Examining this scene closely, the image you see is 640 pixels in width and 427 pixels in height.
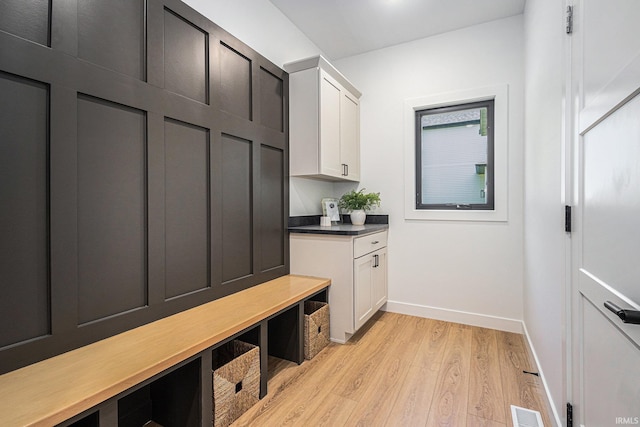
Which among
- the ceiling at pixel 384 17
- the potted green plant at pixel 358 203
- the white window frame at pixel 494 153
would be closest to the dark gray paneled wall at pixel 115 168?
the ceiling at pixel 384 17

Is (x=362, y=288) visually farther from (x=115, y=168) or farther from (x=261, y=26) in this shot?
(x=261, y=26)

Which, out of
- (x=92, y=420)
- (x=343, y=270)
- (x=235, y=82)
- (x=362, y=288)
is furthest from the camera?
(x=362, y=288)

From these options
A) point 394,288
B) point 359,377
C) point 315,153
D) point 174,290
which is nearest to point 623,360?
point 359,377

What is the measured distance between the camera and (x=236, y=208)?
2102 mm

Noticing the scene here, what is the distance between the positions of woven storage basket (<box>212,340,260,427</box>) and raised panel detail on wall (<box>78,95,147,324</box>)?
0.55 meters

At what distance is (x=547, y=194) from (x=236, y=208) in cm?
188

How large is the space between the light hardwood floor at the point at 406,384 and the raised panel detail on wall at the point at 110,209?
2.97ft

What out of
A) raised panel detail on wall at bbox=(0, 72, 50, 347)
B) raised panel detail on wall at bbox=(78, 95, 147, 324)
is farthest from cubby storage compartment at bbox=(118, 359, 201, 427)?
raised panel detail on wall at bbox=(0, 72, 50, 347)

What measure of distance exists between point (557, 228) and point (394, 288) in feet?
6.32

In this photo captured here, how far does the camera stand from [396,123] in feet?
10.3

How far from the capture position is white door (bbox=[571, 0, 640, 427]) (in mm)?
737

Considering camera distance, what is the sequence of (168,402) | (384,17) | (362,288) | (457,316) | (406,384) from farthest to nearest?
(457,316)
(384,17)
(362,288)
(406,384)
(168,402)

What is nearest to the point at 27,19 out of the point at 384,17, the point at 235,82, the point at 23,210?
the point at 23,210

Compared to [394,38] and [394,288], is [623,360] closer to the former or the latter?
[394,288]
